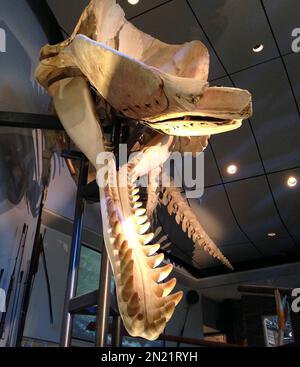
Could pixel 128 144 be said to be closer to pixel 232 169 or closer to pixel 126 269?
pixel 126 269

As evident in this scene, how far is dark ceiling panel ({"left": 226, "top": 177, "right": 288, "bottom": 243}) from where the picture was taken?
4074mm

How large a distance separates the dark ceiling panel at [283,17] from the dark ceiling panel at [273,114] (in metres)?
0.20

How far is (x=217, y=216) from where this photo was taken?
454 centimetres

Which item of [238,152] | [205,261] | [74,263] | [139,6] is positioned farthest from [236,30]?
[205,261]

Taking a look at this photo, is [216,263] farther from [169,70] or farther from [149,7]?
[169,70]

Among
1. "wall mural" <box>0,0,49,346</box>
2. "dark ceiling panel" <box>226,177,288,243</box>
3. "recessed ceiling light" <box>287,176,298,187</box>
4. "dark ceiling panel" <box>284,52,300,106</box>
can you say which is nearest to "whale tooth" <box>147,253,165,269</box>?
"wall mural" <box>0,0,49,346</box>

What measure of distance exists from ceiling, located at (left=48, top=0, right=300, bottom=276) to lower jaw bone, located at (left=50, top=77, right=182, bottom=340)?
59.6 inches

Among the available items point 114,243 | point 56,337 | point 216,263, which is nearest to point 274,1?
point 114,243

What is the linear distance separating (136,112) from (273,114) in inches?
98.3

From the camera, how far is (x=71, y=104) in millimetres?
1206

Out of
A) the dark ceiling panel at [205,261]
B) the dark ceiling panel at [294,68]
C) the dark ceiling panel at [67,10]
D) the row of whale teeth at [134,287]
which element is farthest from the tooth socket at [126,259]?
the dark ceiling panel at [205,261]

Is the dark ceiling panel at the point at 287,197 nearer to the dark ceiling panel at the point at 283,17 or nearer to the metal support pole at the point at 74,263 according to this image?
the dark ceiling panel at the point at 283,17

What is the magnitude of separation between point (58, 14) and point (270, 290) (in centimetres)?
201

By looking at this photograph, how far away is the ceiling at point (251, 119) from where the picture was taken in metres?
2.40
